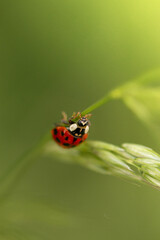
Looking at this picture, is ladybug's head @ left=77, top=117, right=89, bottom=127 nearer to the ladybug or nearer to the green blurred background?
the ladybug

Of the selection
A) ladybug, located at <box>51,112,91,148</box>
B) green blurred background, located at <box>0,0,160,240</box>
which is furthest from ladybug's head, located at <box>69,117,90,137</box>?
green blurred background, located at <box>0,0,160,240</box>

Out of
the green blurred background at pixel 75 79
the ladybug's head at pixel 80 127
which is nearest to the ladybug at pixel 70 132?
the ladybug's head at pixel 80 127

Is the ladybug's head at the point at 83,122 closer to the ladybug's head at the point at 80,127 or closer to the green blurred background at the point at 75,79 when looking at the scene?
the ladybug's head at the point at 80,127

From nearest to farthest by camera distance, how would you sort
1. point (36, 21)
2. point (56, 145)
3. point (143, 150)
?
1. point (143, 150)
2. point (56, 145)
3. point (36, 21)

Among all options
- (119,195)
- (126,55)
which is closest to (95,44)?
(126,55)

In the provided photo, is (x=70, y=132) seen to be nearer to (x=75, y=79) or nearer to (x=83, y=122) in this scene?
(x=83, y=122)

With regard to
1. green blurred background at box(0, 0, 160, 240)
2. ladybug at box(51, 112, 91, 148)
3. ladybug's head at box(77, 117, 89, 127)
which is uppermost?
A: green blurred background at box(0, 0, 160, 240)

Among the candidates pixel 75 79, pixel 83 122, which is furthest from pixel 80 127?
pixel 75 79

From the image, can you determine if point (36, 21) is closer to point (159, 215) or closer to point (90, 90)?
point (90, 90)
